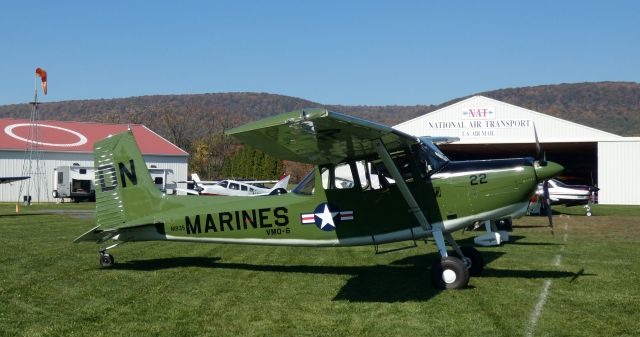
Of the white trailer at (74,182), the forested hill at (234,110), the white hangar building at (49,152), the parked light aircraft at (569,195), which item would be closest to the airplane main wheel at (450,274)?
the parked light aircraft at (569,195)

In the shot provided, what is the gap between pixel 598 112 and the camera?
138000mm

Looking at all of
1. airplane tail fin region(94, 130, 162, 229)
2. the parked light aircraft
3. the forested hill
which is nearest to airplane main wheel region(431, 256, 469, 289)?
airplane tail fin region(94, 130, 162, 229)

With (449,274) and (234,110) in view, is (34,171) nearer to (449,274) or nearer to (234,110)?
(449,274)

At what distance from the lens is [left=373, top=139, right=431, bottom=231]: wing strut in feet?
28.9

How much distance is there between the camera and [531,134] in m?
41.6

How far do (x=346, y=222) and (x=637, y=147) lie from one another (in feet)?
119

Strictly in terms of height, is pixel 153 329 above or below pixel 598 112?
below

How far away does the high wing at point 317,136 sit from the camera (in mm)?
7320

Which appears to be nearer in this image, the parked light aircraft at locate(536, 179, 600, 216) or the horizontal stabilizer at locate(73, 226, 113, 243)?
the horizontal stabilizer at locate(73, 226, 113, 243)

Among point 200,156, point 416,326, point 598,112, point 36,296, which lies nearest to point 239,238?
point 36,296

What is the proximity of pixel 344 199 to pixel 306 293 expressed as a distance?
1759 mm

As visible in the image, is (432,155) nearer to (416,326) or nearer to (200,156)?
(416,326)

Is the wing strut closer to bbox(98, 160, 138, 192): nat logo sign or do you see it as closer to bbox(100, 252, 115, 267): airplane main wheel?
bbox(98, 160, 138, 192): nat logo sign

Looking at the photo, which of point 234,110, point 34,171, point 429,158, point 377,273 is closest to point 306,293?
point 377,273
